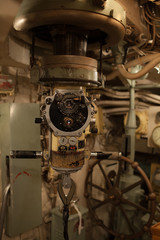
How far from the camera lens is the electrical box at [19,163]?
5.83 feet

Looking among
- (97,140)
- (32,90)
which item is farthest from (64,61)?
(97,140)

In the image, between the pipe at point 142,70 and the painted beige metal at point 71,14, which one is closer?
the painted beige metal at point 71,14

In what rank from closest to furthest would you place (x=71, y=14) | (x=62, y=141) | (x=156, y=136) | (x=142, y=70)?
(x=71, y=14), (x=62, y=141), (x=142, y=70), (x=156, y=136)

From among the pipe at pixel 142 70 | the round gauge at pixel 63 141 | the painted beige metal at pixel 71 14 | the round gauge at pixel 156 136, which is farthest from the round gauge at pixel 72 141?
the round gauge at pixel 156 136

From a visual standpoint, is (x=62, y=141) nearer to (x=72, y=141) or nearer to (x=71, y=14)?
(x=72, y=141)

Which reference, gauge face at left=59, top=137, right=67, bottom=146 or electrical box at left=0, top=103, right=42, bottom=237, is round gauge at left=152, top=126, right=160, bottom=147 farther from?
gauge face at left=59, top=137, right=67, bottom=146

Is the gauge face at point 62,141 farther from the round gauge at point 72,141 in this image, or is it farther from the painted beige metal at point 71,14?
the painted beige metal at point 71,14

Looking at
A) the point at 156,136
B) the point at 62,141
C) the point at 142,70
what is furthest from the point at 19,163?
the point at 156,136

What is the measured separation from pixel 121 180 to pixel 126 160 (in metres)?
0.36

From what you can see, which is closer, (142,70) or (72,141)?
(72,141)

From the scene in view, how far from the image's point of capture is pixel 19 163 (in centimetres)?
184

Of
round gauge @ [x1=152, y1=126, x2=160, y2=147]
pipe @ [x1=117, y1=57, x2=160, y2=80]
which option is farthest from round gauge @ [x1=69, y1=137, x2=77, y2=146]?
round gauge @ [x1=152, y1=126, x2=160, y2=147]

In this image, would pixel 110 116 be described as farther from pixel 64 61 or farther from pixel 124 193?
pixel 64 61

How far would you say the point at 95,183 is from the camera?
124 inches
